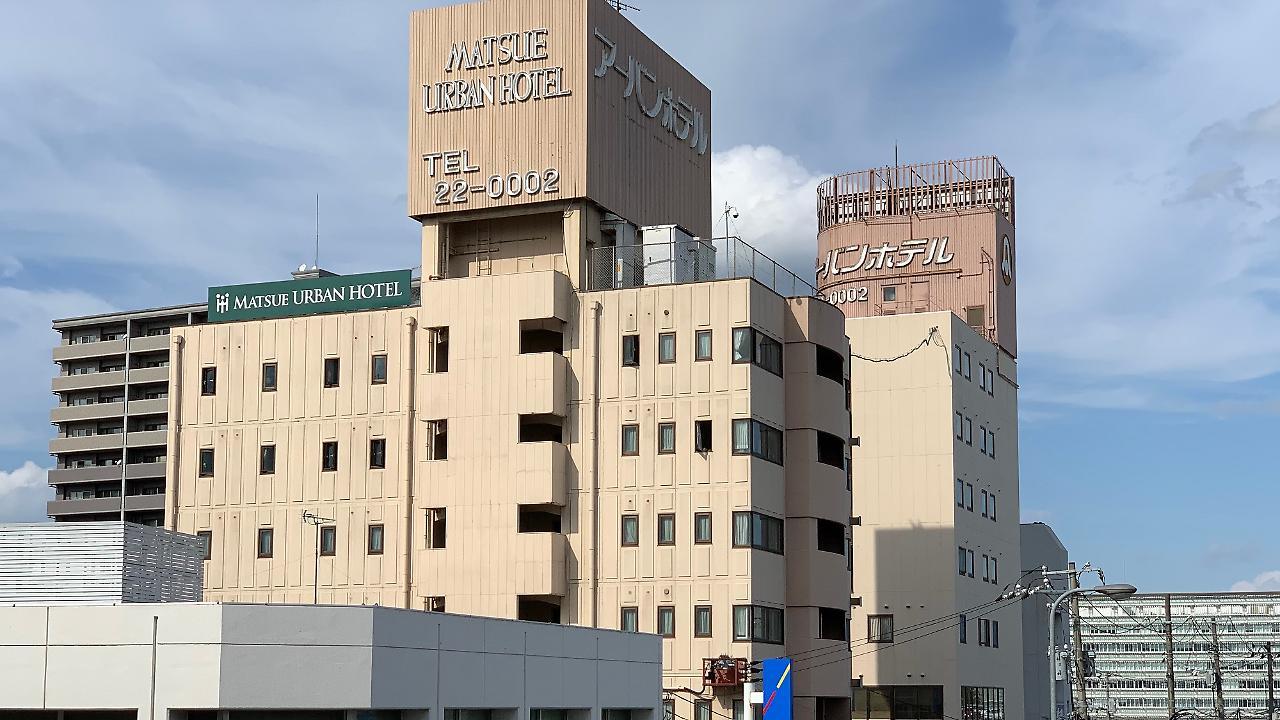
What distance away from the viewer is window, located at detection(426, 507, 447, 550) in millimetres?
80500

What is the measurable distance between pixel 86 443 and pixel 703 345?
11122 cm

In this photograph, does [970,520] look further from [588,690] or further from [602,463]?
[588,690]

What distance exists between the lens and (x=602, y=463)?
78562 mm

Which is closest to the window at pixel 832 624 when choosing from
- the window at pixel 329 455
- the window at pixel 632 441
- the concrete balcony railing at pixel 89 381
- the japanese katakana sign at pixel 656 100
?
the window at pixel 632 441

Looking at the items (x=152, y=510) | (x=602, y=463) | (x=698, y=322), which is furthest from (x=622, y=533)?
(x=152, y=510)

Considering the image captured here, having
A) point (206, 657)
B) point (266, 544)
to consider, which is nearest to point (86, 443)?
point (266, 544)

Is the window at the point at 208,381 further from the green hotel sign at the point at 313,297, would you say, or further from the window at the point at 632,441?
the window at the point at 632,441

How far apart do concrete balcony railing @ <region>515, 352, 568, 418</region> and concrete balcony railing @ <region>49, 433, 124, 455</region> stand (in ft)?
335

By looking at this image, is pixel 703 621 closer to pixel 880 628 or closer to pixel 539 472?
pixel 539 472

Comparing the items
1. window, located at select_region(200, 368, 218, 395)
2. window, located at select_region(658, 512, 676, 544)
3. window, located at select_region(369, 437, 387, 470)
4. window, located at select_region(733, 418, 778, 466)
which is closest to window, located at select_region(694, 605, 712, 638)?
window, located at select_region(658, 512, 676, 544)

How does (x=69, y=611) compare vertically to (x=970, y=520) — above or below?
below

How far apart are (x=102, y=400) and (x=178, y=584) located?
133860 millimetres

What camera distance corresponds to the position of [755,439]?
3024 inches

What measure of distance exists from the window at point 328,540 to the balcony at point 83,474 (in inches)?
3663
